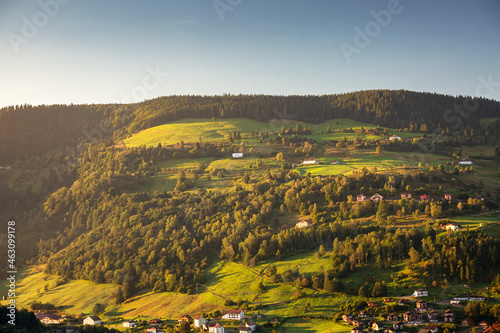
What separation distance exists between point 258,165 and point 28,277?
190ft

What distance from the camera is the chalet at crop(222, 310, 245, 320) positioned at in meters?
58.1

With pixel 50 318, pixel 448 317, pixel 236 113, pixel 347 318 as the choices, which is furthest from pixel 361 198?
pixel 236 113

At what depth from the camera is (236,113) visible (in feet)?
554

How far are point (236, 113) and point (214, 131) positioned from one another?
22385mm

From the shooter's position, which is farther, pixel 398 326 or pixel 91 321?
pixel 91 321

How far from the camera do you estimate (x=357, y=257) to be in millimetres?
66625

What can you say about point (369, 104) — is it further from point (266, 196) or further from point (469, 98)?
point (266, 196)

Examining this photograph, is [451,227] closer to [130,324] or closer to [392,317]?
[392,317]

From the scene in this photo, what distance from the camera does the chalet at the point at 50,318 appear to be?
6450 cm

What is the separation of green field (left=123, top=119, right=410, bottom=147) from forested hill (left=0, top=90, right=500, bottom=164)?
5.68 metres

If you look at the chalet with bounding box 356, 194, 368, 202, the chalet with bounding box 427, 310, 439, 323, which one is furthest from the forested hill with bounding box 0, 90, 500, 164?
the chalet with bounding box 427, 310, 439, 323

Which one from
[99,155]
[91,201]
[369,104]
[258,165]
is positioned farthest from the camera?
[369,104]

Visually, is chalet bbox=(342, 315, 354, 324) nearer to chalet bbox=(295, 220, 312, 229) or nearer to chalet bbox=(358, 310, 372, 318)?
chalet bbox=(358, 310, 372, 318)

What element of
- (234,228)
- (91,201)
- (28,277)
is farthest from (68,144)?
(234,228)
